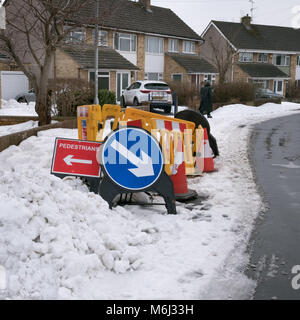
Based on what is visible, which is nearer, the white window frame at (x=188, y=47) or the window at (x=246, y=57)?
the white window frame at (x=188, y=47)

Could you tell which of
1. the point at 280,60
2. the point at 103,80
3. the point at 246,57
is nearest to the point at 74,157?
the point at 103,80

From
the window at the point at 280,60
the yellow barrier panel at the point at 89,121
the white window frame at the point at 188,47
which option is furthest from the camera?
the window at the point at 280,60

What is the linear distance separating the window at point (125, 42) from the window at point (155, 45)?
75.4 inches

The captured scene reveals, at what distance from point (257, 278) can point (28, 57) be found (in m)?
32.3

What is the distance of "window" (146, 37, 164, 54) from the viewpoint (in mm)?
39406

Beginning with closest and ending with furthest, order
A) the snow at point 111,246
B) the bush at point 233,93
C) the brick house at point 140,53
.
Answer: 1. the snow at point 111,246
2. the bush at point 233,93
3. the brick house at point 140,53

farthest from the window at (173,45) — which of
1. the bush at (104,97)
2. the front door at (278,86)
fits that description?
the bush at (104,97)

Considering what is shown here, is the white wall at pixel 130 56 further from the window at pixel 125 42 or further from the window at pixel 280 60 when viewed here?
the window at pixel 280 60

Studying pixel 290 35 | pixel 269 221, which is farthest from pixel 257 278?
pixel 290 35

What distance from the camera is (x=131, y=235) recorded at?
16.1 ft

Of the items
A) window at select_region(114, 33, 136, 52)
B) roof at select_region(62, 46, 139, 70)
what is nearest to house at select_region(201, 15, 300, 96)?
window at select_region(114, 33, 136, 52)

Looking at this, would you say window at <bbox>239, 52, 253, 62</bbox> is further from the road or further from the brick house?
the road

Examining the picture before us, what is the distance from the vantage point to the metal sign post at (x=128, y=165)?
5.70 meters
